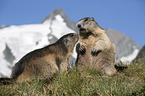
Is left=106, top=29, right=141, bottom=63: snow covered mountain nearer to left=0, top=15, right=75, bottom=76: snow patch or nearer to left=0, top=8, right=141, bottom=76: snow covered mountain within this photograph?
left=0, top=8, right=141, bottom=76: snow covered mountain

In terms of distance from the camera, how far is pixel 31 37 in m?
49.9

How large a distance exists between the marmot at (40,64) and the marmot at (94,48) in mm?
656

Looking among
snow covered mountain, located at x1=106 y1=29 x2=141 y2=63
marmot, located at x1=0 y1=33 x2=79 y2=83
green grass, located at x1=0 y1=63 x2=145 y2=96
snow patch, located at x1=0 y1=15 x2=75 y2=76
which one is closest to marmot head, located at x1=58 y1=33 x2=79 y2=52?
marmot, located at x1=0 y1=33 x2=79 y2=83

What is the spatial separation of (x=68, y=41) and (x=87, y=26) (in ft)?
3.39

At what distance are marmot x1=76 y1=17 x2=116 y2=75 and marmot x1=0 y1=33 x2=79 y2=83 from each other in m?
0.66

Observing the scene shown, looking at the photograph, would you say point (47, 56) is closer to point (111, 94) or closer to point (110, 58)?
point (110, 58)

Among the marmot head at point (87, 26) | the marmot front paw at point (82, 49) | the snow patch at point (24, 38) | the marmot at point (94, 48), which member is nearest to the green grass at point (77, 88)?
the marmot at point (94, 48)

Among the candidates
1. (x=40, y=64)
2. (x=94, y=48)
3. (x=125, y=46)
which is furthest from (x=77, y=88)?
(x=125, y=46)

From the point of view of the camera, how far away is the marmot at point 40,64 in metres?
5.02

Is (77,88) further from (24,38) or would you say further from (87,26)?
(24,38)

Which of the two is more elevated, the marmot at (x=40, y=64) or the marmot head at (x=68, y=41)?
the marmot head at (x=68, y=41)

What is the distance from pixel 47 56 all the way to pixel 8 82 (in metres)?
1.37

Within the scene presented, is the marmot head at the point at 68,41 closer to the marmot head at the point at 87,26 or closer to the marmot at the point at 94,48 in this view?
the marmot at the point at 94,48

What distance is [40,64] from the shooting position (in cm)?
527
